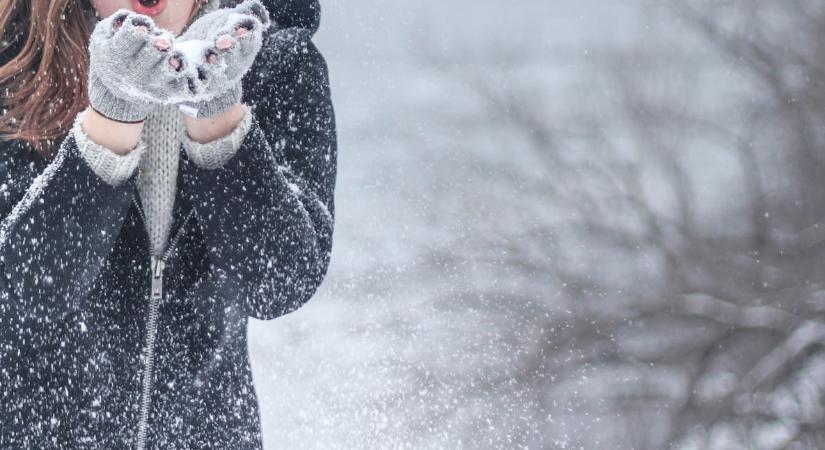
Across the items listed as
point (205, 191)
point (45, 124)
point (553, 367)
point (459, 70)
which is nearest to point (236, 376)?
point (205, 191)

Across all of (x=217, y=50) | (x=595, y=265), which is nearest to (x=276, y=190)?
(x=217, y=50)

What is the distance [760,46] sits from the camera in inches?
401

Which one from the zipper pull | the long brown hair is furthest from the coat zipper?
the long brown hair

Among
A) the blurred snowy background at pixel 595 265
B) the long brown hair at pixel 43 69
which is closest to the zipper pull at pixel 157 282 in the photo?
Answer: the long brown hair at pixel 43 69

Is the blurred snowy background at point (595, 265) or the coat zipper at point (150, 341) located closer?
the coat zipper at point (150, 341)

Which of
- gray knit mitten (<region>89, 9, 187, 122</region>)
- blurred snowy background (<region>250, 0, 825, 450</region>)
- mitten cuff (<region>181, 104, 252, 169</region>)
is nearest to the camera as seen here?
gray knit mitten (<region>89, 9, 187, 122</region>)

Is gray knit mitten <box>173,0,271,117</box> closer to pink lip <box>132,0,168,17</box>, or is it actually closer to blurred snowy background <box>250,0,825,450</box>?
pink lip <box>132,0,168,17</box>

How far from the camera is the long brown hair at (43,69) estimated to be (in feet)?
3.04

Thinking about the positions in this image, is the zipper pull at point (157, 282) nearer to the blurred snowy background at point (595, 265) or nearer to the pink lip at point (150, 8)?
the pink lip at point (150, 8)

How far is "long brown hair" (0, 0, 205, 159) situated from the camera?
93 cm

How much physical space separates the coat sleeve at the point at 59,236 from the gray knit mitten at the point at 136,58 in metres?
0.10

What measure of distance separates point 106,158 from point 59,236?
7 cm

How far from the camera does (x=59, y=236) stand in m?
0.88

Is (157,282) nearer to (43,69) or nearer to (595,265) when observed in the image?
(43,69)
